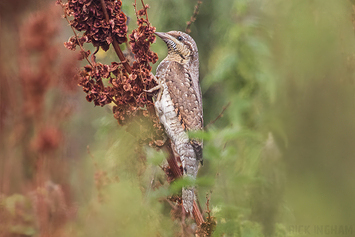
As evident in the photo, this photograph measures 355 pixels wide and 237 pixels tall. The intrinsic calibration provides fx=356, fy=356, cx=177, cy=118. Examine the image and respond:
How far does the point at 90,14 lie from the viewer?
95 cm

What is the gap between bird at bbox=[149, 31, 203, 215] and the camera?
1.18 meters

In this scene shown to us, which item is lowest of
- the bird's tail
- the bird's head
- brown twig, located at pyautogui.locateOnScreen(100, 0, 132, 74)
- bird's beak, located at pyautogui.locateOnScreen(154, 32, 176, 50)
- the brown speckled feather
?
the bird's tail

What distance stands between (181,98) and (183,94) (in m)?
0.02

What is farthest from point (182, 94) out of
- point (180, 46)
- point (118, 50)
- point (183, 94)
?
point (118, 50)

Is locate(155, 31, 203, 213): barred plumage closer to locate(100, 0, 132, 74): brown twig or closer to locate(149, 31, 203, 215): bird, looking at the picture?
locate(149, 31, 203, 215): bird

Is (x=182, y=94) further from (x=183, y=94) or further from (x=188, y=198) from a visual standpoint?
(x=188, y=198)

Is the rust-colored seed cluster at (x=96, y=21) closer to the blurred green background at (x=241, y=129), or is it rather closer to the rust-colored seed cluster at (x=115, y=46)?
the rust-colored seed cluster at (x=115, y=46)

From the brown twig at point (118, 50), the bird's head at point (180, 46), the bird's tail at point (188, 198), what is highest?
the bird's head at point (180, 46)

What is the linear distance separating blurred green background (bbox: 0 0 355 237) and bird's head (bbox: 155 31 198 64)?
237 millimetres

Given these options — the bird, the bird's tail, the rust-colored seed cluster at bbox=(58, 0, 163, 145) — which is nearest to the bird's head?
the bird

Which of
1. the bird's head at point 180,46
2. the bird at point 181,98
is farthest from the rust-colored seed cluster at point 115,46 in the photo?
the bird's head at point 180,46

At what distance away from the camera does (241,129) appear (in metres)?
1.31

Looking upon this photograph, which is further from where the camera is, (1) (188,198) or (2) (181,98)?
(2) (181,98)

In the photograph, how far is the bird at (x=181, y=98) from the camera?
1179 millimetres
